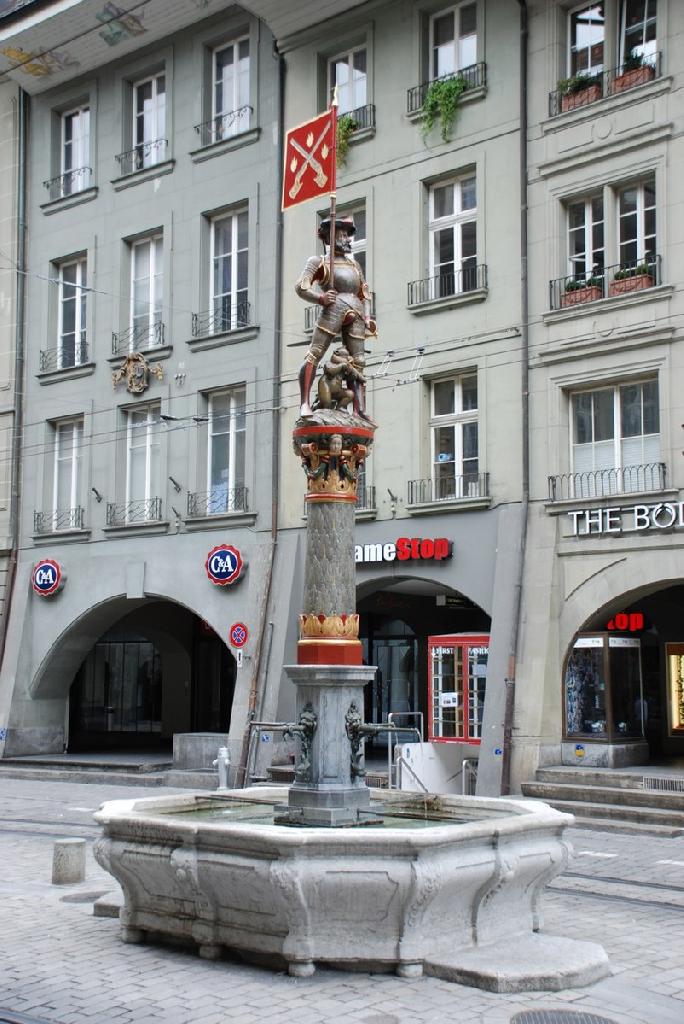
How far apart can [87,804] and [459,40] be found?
1564 centimetres

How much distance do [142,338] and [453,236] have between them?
27.5 ft

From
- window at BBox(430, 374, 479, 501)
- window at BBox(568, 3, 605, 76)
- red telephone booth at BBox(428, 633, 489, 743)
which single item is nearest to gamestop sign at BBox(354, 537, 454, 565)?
window at BBox(430, 374, 479, 501)

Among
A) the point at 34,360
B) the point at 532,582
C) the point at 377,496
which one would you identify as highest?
the point at 34,360

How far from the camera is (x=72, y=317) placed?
103 feet

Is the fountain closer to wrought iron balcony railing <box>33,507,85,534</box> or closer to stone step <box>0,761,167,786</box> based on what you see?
stone step <box>0,761,167,786</box>

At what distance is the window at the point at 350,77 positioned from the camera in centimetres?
2603

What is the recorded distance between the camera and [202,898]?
9.99 m

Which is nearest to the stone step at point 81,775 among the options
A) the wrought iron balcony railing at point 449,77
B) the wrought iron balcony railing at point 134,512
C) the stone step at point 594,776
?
the wrought iron balcony railing at point 134,512

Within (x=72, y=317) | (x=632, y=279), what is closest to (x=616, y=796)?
(x=632, y=279)

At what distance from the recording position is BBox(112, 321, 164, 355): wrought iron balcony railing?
2895cm

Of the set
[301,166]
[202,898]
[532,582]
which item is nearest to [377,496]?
[532,582]

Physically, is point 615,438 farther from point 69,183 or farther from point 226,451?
point 69,183

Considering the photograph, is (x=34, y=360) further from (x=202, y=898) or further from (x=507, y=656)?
(x=202, y=898)

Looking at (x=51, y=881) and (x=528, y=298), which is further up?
(x=528, y=298)
